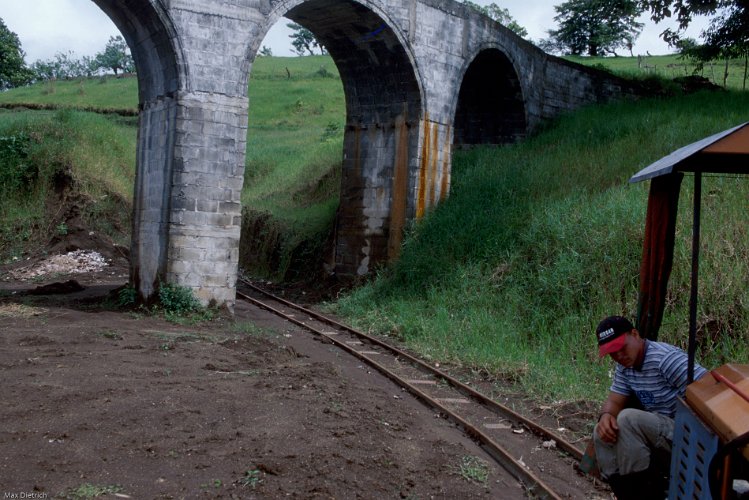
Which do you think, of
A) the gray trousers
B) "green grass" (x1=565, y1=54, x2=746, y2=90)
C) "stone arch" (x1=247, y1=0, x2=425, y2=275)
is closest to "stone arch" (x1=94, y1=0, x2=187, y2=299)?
"stone arch" (x1=247, y1=0, x2=425, y2=275)

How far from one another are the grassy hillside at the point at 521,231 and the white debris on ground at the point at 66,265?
5.55 feet

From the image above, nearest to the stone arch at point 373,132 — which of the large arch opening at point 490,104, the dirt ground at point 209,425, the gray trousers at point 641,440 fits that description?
the large arch opening at point 490,104

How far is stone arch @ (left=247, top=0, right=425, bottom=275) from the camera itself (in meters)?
14.7

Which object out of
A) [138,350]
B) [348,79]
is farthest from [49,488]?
[348,79]

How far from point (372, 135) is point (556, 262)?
6272 mm

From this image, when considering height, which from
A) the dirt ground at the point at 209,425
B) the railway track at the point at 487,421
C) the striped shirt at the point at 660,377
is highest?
the striped shirt at the point at 660,377

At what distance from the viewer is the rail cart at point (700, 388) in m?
2.93

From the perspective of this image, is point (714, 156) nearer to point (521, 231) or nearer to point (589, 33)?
point (521, 231)

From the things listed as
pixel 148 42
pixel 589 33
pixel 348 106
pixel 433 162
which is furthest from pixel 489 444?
pixel 589 33

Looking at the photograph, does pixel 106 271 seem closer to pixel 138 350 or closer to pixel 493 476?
pixel 138 350

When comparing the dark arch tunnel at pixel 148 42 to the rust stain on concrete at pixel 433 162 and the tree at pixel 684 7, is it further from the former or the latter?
the tree at pixel 684 7

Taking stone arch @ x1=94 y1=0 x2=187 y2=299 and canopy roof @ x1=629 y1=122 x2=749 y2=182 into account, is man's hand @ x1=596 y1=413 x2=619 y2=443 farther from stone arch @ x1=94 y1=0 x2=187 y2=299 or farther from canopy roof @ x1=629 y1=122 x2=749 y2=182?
stone arch @ x1=94 y1=0 x2=187 y2=299

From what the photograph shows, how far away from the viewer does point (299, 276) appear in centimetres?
1766

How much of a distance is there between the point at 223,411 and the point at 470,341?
15.7 ft
